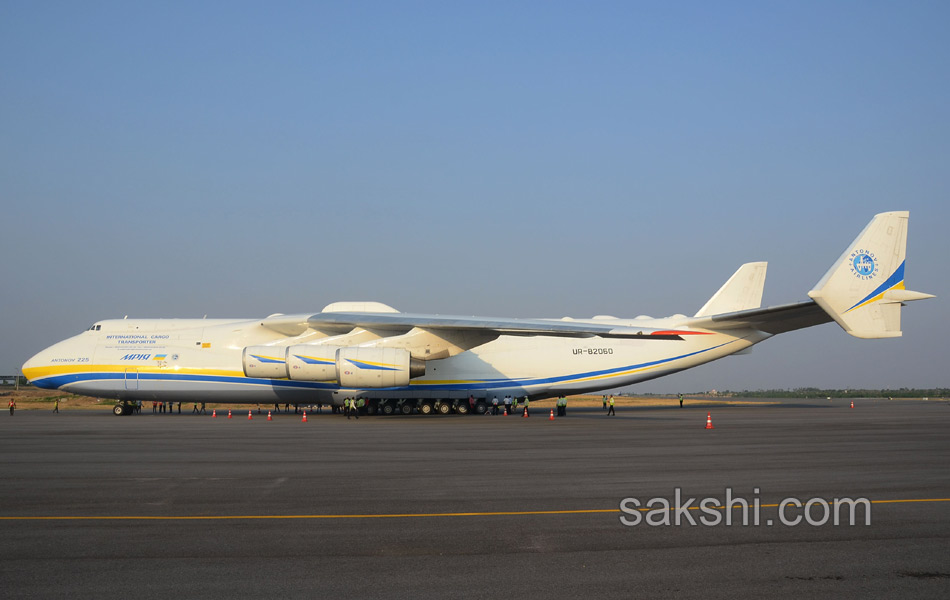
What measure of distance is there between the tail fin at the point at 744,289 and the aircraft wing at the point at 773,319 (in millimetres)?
2787

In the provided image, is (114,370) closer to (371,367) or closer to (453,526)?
(371,367)

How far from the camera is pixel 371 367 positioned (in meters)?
23.9

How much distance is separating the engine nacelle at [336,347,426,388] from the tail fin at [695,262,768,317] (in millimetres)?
14023

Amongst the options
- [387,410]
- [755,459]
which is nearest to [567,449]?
[755,459]

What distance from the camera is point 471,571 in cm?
503

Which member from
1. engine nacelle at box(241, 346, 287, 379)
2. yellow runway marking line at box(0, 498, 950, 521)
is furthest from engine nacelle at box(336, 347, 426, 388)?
yellow runway marking line at box(0, 498, 950, 521)

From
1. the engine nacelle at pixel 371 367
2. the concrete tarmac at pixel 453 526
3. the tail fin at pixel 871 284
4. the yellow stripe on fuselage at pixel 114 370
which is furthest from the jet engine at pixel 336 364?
the tail fin at pixel 871 284

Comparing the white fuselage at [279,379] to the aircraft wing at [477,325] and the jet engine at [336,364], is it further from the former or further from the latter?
the aircraft wing at [477,325]

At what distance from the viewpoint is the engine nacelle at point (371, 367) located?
23.9 metres

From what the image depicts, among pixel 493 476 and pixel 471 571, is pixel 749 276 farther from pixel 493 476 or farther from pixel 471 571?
pixel 471 571

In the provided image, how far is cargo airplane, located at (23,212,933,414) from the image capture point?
24.0m

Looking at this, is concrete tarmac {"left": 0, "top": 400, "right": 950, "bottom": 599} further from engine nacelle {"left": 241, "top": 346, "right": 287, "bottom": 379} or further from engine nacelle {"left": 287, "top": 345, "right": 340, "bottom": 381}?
engine nacelle {"left": 241, "top": 346, "right": 287, "bottom": 379}

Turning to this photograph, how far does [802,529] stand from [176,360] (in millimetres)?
24249

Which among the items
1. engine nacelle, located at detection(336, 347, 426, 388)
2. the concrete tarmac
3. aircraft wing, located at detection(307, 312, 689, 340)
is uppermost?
aircraft wing, located at detection(307, 312, 689, 340)
